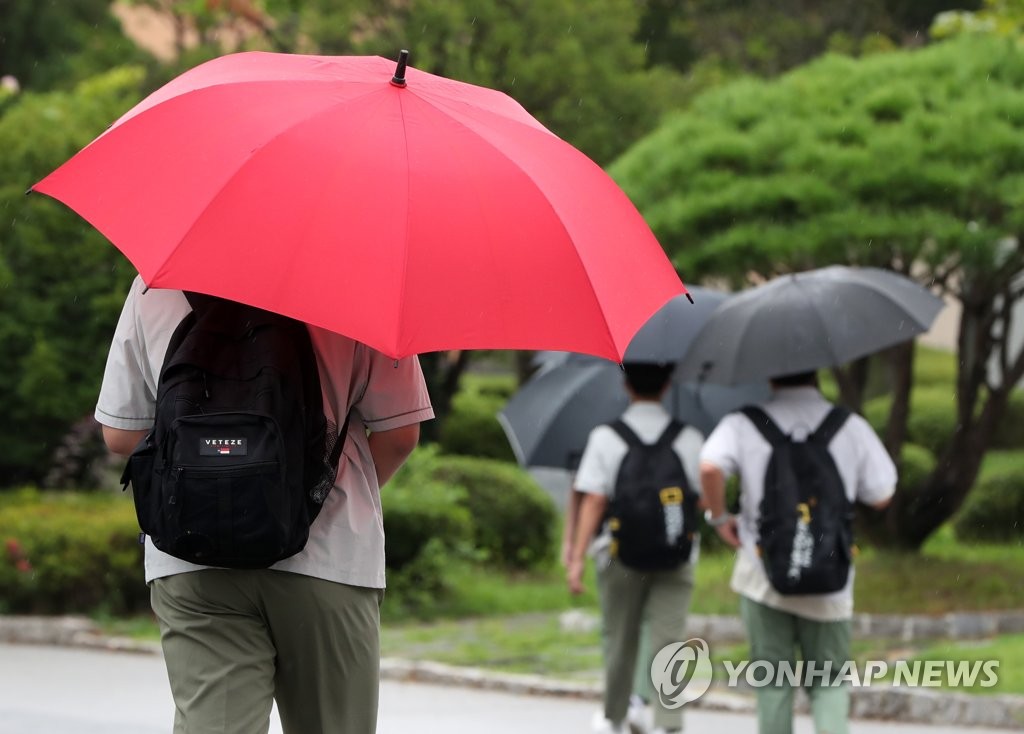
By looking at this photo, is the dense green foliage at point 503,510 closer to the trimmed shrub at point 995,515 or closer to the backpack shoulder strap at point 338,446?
the trimmed shrub at point 995,515

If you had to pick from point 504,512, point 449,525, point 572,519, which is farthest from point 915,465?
point 572,519

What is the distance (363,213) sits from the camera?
10.7 ft

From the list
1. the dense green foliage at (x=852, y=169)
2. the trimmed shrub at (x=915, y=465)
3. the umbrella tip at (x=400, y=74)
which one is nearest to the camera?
the umbrella tip at (x=400, y=74)

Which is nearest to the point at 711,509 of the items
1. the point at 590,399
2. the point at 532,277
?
the point at 590,399

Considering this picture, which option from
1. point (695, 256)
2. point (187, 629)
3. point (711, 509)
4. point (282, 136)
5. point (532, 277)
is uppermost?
point (695, 256)

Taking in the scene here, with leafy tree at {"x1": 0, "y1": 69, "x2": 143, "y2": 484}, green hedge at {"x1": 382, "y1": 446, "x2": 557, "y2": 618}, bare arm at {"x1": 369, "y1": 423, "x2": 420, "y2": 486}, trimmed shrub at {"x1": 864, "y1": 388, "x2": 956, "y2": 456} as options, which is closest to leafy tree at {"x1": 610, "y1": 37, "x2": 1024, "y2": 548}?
green hedge at {"x1": 382, "y1": 446, "x2": 557, "y2": 618}

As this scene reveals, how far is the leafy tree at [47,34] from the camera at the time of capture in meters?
26.8

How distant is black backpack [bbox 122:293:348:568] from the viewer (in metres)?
3.09

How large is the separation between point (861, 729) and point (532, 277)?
492 centimetres

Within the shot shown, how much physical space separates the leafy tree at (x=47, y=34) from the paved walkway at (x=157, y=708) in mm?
19104

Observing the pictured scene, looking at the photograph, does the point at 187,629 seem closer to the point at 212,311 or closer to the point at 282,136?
the point at 212,311

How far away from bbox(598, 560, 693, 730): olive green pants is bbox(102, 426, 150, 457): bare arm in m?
3.52

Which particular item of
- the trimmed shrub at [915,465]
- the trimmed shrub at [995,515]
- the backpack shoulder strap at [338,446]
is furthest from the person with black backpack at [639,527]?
the trimmed shrub at [995,515]

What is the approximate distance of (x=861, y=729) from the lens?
7602mm
